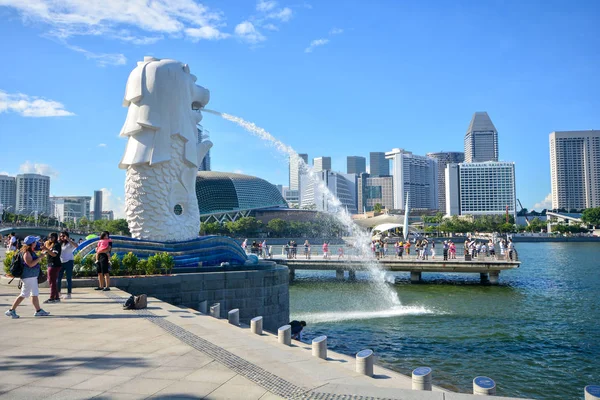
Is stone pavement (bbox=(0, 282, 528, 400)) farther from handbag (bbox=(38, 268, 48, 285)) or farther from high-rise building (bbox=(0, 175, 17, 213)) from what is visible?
high-rise building (bbox=(0, 175, 17, 213))

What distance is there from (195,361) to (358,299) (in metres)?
18.5

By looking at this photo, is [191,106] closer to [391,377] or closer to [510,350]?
[510,350]

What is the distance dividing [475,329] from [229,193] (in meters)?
98.7

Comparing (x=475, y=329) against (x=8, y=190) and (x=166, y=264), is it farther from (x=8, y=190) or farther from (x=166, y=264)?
(x=8, y=190)

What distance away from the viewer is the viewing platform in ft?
95.2

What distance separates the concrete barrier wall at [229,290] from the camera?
12633mm

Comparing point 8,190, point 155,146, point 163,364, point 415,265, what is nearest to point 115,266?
point 155,146

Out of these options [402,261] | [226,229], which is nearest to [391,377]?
[402,261]

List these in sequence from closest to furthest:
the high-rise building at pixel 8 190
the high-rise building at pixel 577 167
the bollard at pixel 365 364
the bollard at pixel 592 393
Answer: the bollard at pixel 592 393, the bollard at pixel 365 364, the high-rise building at pixel 8 190, the high-rise building at pixel 577 167

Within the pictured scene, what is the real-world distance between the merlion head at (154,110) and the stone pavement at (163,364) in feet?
28.9

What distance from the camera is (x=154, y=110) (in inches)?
677

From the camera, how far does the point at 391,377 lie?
252 inches

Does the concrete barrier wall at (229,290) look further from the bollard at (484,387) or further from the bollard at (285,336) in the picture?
the bollard at (484,387)

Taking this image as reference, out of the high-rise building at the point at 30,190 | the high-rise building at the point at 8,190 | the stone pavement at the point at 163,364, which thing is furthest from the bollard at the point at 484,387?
the high-rise building at the point at 8,190
